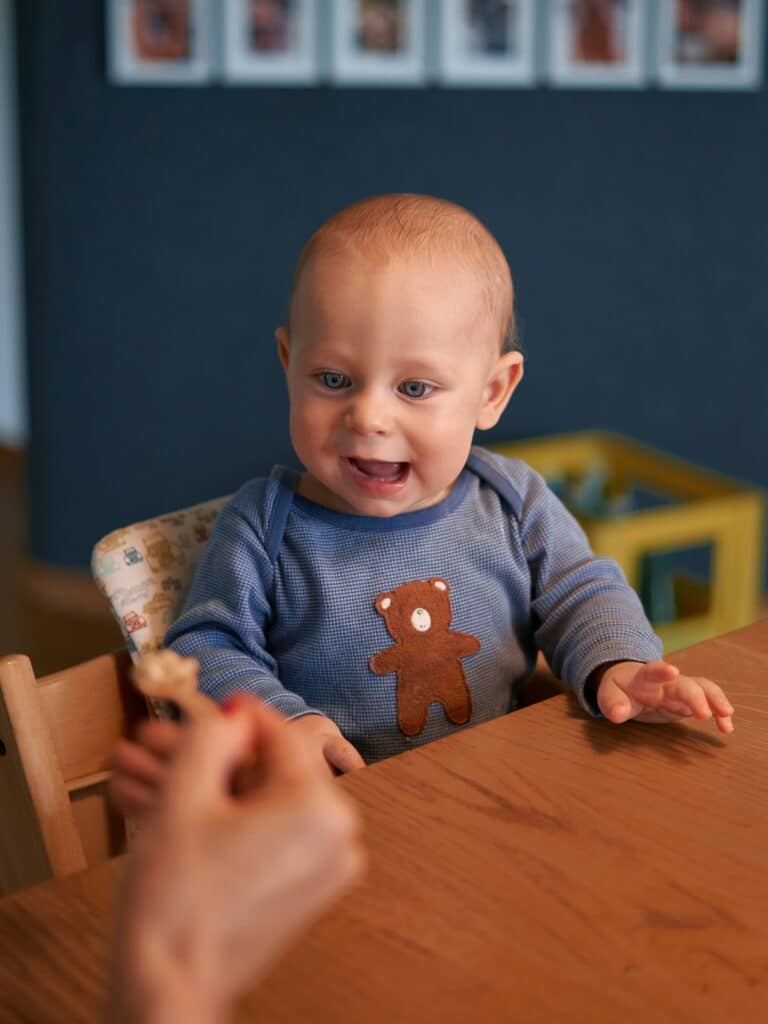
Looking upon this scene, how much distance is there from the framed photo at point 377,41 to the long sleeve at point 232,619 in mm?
1970

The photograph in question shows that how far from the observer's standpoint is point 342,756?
992 millimetres

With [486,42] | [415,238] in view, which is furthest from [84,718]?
[486,42]

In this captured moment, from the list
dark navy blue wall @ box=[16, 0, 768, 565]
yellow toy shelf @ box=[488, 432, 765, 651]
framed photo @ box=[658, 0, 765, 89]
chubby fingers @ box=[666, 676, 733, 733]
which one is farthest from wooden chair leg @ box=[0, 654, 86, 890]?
framed photo @ box=[658, 0, 765, 89]

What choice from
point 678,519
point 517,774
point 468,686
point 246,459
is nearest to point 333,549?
point 468,686

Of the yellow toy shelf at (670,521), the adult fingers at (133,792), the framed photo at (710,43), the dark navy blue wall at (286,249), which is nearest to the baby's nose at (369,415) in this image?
the adult fingers at (133,792)

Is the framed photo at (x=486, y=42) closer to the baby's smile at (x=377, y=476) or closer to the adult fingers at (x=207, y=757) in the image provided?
the baby's smile at (x=377, y=476)

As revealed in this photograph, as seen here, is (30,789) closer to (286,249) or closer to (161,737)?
(161,737)

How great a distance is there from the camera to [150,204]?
2998 millimetres

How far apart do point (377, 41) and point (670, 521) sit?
1.35 m

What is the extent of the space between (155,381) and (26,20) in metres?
0.87

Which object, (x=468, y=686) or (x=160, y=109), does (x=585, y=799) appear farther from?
(x=160, y=109)

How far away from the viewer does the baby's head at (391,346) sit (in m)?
1.09

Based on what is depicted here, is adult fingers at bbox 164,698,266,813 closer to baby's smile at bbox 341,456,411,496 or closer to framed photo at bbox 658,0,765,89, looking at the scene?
baby's smile at bbox 341,456,411,496

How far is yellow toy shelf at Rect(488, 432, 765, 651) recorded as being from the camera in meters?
2.40
